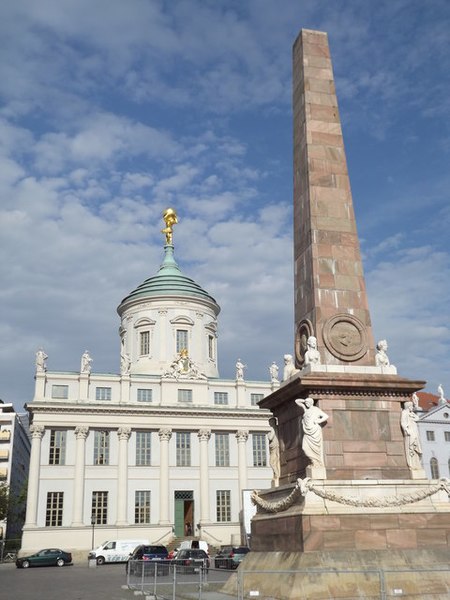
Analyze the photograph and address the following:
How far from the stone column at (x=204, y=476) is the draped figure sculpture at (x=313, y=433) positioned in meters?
40.3

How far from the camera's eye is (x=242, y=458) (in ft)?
178

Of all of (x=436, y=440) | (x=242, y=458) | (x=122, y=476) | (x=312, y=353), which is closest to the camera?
(x=312, y=353)

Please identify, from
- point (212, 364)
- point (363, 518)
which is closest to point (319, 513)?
point (363, 518)

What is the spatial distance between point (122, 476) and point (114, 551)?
342 inches

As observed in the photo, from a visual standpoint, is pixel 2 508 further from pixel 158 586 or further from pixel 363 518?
pixel 363 518

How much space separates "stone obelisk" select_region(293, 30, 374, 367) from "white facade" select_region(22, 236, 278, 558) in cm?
3771

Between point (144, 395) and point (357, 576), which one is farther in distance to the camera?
point (144, 395)

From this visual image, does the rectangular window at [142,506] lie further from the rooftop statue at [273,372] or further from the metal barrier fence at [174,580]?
the metal barrier fence at [174,580]

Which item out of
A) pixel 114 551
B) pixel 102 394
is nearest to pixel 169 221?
pixel 102 394

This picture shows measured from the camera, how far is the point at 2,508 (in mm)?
56500

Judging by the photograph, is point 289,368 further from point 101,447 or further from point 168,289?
point 168,289

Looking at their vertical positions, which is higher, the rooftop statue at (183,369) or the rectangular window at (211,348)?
the rectangular window at (211,348)

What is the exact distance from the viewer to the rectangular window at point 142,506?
5066 centimetres

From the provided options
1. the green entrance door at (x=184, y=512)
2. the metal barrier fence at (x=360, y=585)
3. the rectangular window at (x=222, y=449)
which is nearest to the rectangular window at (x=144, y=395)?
the rectangular window at (x=222, y=449)
